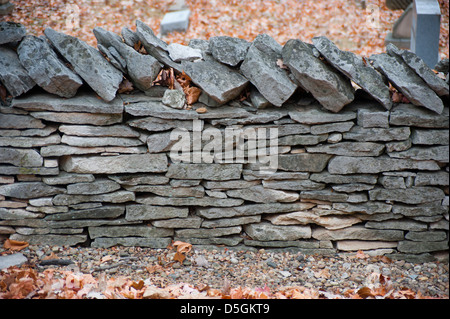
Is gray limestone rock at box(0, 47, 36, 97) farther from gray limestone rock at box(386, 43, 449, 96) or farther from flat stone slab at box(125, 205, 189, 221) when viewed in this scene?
gray limestone rock at box(386, 43, 449, 96)

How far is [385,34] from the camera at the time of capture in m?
5.11

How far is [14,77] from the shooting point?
2.89m

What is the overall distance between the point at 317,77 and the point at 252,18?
3133 millimetres

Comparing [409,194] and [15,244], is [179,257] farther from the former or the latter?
[409,194]

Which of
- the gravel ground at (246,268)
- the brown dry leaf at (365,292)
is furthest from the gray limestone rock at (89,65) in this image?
the brown dry leaf at (365,292)

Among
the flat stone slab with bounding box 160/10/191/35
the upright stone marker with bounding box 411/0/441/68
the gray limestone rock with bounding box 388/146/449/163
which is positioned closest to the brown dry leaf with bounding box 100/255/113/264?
the gray limestone rock with bounding box 388/146/449/163

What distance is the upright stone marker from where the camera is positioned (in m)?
3.96

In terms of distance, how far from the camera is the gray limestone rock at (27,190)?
3127 millimetres

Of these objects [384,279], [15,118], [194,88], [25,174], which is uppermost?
[194,88]

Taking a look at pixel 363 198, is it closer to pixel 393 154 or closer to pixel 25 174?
pixel 393 154

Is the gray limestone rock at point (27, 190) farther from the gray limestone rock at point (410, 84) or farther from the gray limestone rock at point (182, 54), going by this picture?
the gray limestone rock at point (410, 84)

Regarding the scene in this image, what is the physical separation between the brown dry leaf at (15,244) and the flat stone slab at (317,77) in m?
2.55
